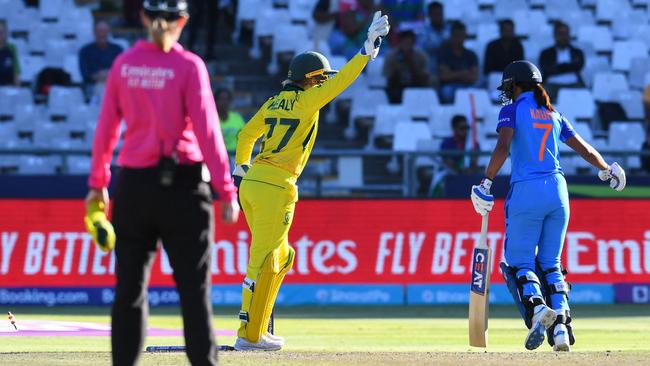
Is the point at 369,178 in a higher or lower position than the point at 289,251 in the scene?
lower

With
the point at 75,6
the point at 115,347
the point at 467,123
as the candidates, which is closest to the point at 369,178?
the point at 467,123

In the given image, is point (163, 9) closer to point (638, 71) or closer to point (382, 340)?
point (382, 340)

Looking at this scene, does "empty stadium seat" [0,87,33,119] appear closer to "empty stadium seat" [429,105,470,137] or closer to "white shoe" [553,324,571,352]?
"empty stadium seat" [429,105,470,137]

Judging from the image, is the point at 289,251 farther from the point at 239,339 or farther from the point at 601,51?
the point at 601,51

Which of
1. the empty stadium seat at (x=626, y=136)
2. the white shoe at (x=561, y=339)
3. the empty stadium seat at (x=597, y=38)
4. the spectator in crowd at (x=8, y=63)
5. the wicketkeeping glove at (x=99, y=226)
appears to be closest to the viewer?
the wicketkeeping glove at (x=99, y=226)

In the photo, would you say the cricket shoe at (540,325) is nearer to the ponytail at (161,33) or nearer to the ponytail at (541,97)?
the ponytail at (541,97)

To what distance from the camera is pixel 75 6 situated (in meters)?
22.5

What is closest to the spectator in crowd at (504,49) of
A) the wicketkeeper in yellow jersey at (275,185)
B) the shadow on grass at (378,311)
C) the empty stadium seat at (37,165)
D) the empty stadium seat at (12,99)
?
the shadow on grass at (378,311)

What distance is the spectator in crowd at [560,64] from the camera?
71.1ft

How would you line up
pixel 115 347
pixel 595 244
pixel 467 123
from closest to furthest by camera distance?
pixel 115 347 < pixel 595 244 < pixel 467 123

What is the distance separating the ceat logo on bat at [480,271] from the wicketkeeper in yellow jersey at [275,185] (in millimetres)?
1417

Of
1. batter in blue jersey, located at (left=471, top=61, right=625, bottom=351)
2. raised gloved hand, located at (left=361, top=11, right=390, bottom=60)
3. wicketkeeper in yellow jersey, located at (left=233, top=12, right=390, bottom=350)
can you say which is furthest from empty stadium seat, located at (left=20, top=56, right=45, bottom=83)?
batter in blue jersey, located at (left=471, top=61, right=625, bottom=351)

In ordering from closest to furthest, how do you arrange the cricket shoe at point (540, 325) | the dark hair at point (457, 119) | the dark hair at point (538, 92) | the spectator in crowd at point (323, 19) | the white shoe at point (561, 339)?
the cricket shoe at point (540, 325) → the white shoe at point (561, 339) → the dark hair at point (538, 92) → the dark hair at point (457, 119) → the spectator in crowd at point (323, 19)

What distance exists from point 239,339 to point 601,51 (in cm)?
1417
